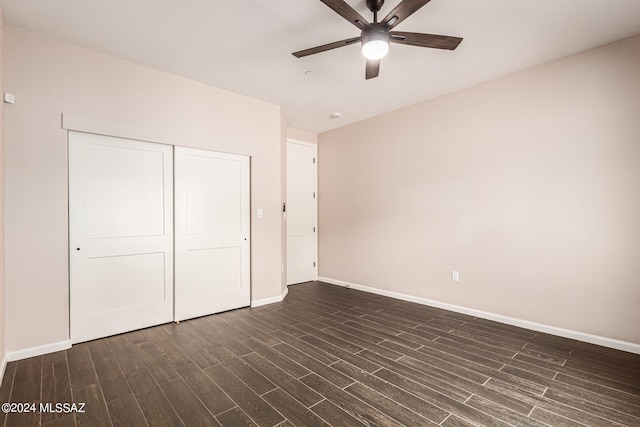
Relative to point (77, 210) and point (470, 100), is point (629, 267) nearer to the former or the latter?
point (470, 100)

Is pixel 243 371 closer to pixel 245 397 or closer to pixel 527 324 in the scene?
pixel 245 397

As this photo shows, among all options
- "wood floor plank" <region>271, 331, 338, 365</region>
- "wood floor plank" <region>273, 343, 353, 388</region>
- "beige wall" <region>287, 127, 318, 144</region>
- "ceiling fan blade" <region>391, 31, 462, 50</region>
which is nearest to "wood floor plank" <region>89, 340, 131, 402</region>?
"wood floor plank" <region>273, 343, 353, 388</region>

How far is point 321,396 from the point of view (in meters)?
2.06

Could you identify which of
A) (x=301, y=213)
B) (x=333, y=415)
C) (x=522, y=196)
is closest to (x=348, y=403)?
(x=333, y=415)

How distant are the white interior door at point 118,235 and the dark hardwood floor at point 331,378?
0.88 ft

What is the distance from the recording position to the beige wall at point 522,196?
2.81 metres

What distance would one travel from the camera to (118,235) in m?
3.13

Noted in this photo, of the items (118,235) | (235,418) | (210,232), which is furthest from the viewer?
(210,232)

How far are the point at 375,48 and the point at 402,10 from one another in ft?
0.96

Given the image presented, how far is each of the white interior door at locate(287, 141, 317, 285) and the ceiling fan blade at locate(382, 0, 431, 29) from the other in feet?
11.2

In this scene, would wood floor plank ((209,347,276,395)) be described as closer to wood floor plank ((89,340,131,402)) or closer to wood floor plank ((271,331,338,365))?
wood floor plank ((271,331,338,365))

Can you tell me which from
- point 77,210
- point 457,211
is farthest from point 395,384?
point 77,210

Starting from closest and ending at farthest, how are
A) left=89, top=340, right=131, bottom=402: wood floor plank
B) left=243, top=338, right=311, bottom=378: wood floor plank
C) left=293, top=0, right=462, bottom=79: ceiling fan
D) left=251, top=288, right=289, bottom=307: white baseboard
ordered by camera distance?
left=293, top=0, right=462, bottom=79: ceiling fan
left=89, top=340, right=131, bottom=402: wood floor plank
left=243, top=338, right=311, bottom=378: wood floor plank
left=251, top=288, right=289, bottom=307: white baseboard

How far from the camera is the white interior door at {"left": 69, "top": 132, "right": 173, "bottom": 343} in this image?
2900 millimetres
